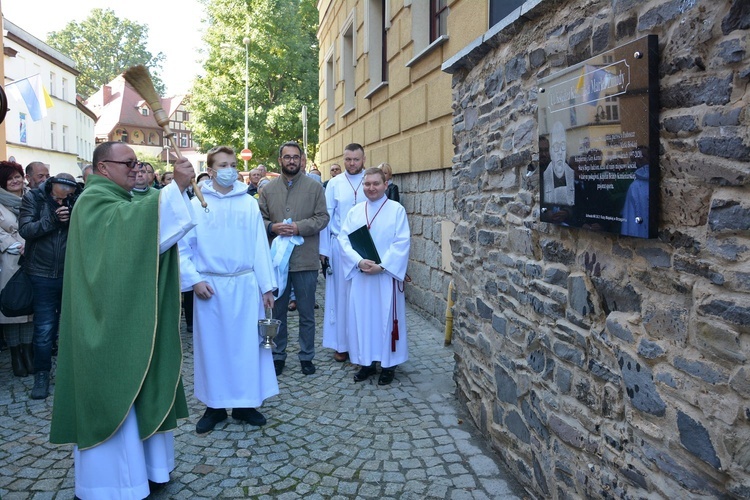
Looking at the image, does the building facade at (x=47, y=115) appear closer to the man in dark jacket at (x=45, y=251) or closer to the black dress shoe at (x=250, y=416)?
the man in dark jacket at (x=45, y=251)

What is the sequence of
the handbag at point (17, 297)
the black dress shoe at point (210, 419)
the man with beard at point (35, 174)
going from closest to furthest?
the black dress shoe at point (210, 419) → the handbag at point (17, 297) → the man with beard at point (35, 174)

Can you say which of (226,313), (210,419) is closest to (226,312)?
(226,313)

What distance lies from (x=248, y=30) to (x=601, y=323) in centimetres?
2490

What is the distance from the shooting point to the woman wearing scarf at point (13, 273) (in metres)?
5.98

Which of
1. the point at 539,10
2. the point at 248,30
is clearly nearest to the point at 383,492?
the point at 539,10

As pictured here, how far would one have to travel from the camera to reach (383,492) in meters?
3.60

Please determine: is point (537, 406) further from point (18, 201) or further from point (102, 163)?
point (18, 201)

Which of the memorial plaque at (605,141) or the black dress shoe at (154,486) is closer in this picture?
the memorial plaque at (605,141)

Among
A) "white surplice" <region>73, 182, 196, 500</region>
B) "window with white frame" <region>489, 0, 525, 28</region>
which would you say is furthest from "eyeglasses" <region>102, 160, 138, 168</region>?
"window with white frame" <region>489, 0, 525, 28</region>

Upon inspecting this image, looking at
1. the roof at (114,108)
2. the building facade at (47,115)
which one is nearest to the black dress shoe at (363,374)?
the building facade at (47,115)

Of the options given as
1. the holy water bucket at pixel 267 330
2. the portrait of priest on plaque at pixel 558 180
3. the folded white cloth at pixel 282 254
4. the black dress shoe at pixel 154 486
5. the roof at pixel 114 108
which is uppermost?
the roof at pixel 114 108

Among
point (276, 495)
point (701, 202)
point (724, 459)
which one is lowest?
point (276, 495)

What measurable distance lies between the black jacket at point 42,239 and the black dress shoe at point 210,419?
6.52ft

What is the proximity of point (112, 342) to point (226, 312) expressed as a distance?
1322 mm
